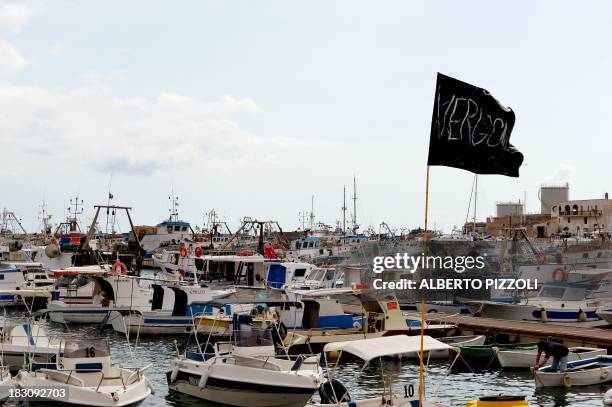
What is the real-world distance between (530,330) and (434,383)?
361 inches

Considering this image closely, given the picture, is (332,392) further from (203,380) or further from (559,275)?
(559,275)

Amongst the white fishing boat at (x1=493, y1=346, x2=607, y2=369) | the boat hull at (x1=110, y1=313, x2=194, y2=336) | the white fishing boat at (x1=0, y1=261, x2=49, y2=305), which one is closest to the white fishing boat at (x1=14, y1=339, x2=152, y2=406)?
the white fishing boat at (x1=493, y1=346, x2=607, y2=369)

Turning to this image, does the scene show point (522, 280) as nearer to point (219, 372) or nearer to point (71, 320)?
point (71, 320)

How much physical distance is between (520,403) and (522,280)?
3074cm

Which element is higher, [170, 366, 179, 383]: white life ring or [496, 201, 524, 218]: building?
[496, 201, 524, 218]: building

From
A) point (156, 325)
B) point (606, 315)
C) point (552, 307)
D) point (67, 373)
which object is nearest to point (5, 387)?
point (67, 373)

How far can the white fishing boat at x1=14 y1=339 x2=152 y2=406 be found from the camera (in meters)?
A: 19.9

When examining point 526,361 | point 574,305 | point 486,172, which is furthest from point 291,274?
point 486,172

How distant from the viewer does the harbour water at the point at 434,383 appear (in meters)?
25.2

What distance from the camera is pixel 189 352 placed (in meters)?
25.0

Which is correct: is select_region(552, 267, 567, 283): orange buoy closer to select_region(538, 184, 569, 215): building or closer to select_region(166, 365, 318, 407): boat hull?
select_region(166, 365, 318, 407): boat hull

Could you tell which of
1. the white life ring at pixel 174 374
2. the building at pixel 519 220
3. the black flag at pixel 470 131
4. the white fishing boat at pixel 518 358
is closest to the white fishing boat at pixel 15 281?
the white life ring at pixel 174 374

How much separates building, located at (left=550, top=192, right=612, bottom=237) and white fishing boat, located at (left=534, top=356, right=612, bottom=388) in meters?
74.3

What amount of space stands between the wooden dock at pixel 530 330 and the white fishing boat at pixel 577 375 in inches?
176
